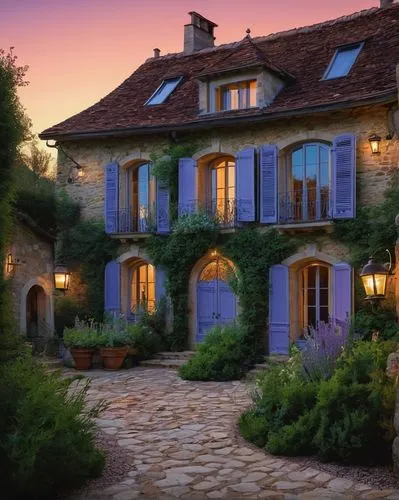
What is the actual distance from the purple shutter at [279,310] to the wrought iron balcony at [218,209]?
1.45 m

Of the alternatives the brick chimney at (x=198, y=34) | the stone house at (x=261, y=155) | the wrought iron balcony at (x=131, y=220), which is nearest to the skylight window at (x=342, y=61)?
the stone house at (x=261, y=155)

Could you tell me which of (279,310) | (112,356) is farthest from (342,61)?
(112,356)

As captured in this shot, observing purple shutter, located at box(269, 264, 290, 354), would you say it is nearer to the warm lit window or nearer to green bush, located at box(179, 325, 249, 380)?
green bush, located at box(179, 325, 249, 380)

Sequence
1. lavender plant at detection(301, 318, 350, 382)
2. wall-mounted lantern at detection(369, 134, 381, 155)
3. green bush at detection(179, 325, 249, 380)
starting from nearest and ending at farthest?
lavender plant at detection(301, 318, 350, 382)
green bush at detection(179, 325, 249, 380)
wall-mounted lantern at detection(369, 134, 381, 155)

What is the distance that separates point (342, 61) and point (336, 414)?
10529 millimetres

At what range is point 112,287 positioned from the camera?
1595cm

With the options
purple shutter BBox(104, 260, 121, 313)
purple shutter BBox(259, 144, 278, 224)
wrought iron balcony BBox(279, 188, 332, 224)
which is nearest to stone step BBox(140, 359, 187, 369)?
purple shutter BBox(104, 260, 121, 313)

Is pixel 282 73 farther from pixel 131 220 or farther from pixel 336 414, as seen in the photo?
pixel 336 414

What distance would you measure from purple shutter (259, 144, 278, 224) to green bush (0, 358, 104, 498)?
348 inches

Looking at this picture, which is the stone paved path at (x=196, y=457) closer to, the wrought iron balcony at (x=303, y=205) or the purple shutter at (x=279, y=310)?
the purple shutter at (x=279, y=310)

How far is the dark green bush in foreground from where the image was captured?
6.11m

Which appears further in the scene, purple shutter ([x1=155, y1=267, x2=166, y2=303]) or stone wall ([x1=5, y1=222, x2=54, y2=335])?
purple shutter ([x1=155, y1=267, x2=166, y2=303])

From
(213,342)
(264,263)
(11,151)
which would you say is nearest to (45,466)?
(11,151)

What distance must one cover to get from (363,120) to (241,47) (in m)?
3.95
